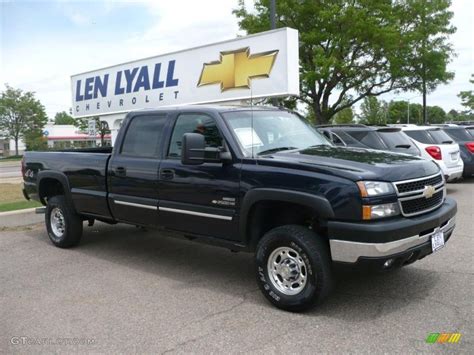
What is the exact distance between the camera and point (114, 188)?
237 inches

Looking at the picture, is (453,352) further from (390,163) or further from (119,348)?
(119,348)

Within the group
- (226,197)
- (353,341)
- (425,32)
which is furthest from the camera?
(425,32)

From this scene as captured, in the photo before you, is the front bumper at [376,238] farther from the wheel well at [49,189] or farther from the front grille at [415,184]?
the wheel well at [49,189]

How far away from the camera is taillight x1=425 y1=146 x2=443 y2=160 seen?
1095 cm

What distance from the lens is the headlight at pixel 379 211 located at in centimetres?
391

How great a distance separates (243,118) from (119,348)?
2635 millimetres

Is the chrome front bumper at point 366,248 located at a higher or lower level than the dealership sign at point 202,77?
lower

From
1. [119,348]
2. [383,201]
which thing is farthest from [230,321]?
[383,201]

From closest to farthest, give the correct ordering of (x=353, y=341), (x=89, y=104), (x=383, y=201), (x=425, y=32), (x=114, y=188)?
(x=353, y=341) → (x=383, y=201) → (x=114, y=188) → (x=89, y=104) → (x=425, y=32)

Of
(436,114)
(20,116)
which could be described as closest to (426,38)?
(20,116)

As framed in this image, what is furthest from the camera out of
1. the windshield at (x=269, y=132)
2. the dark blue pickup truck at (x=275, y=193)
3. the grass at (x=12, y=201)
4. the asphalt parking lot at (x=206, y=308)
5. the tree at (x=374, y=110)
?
the tree at (x=374, y=110)

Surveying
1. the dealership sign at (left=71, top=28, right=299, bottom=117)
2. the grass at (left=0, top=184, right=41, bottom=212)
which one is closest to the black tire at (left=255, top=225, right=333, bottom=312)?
the dealership sign at (left=71, top=28, right=299, bottom=117)

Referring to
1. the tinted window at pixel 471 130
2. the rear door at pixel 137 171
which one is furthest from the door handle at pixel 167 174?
the tinted window at pixel 471 130

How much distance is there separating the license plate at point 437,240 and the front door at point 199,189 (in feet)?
5.90
